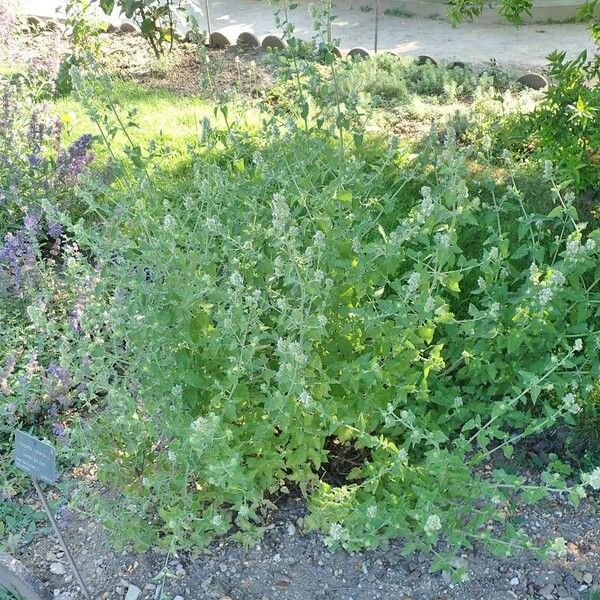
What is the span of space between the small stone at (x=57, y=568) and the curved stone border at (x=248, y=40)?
19.4 ft

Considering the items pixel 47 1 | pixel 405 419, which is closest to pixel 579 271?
pixel 405 419

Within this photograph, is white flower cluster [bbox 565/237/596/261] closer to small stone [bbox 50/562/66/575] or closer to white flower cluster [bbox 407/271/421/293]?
white flower cluster [bbox 407/271/421/293]

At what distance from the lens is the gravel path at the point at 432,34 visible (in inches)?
295

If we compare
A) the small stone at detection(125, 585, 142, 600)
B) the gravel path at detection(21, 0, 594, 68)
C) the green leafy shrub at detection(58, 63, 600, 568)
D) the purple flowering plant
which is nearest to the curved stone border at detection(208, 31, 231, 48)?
the gravel path at detection(21, 0, 594, 68)

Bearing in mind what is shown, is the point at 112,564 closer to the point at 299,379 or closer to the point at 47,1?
the point at 299,379

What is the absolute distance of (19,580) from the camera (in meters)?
2.65

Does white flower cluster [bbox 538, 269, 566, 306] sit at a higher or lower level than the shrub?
higher

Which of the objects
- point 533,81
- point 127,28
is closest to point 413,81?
point 533,81

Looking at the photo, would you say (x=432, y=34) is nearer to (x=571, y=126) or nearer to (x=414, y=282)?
(x=571, y=126)

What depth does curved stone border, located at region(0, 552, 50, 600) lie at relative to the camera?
Result: 2.63 meters

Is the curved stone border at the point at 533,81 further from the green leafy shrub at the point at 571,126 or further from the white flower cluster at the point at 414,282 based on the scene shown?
the white flower cluster at the point at 414,282

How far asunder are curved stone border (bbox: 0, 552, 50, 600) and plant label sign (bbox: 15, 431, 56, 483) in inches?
19.8

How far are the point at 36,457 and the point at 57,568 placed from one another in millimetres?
589

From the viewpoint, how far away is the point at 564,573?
2.56m
